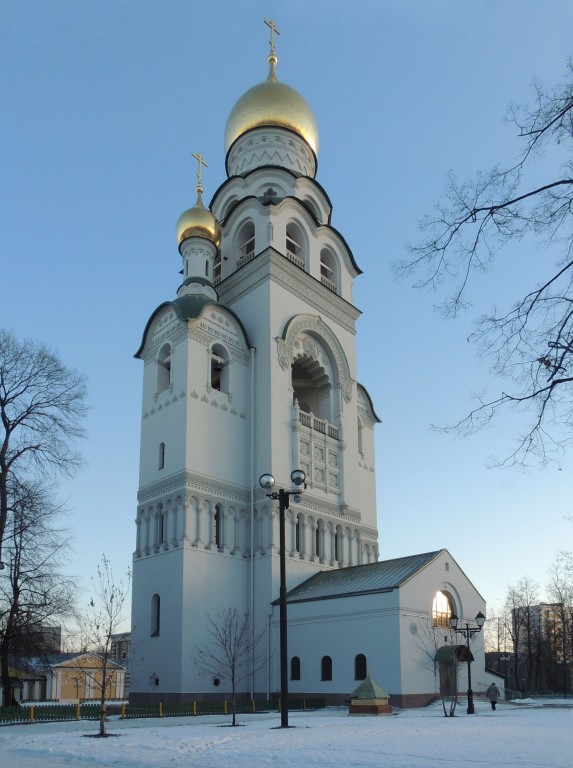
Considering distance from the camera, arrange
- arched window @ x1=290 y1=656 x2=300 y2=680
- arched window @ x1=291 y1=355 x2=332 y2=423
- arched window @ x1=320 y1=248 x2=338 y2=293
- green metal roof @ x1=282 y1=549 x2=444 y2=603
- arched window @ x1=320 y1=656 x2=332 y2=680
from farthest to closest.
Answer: arched window @ x1=320 y1=248 x2=338 y2=293, arched window @ x1=291 y1=355 x2=332 y2=423, arched window @ x1=290 y1=656 x2=300 y2=680, arched window @ x1=320 y1=656 x2=332 y2=680, green metal roof @ x1=282 y1=549 x2=444 y2=603

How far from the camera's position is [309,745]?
1385 cm

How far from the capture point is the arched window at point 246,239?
41031 millimetres

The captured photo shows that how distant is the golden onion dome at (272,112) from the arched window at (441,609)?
89.3 ft

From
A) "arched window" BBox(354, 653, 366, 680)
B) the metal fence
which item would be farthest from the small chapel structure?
the metal fence

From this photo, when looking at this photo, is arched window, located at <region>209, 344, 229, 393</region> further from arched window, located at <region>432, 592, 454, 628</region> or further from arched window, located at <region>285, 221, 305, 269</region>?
arched window, located at <region>432, 592, 454, 628</region>

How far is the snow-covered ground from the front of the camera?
11469mm

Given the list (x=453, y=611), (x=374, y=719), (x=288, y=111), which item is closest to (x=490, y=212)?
(x=374, y=719)

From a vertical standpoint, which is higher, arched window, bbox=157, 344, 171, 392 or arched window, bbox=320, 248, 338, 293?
arched window, bbox=320, 248, 338, 293

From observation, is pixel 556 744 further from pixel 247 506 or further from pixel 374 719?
pixel 247 506

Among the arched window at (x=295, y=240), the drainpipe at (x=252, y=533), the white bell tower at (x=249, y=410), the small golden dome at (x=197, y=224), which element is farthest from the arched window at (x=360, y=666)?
the small golden dome at (x=197, y=224)

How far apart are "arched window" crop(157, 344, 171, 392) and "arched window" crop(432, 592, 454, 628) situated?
616 inches

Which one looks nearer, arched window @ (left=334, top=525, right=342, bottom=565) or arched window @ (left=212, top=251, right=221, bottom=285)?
arched window @ (left=334, top=525, right=342, bottom=565)

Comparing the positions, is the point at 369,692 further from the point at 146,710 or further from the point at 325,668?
the point at 146,710

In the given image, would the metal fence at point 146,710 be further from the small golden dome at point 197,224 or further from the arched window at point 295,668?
the small golden dome at point 197,224
